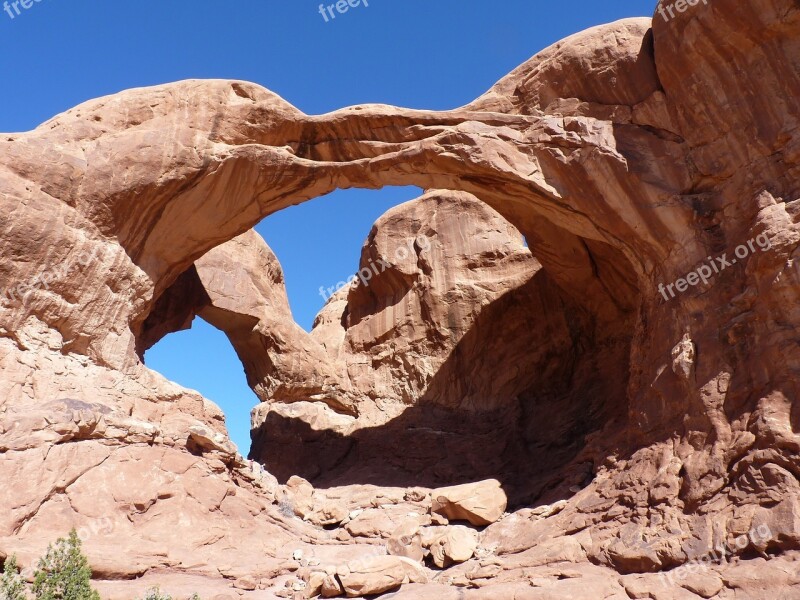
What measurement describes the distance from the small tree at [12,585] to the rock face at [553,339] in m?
1.23

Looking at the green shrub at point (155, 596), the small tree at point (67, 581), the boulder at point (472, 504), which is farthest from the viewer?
the boulder at point (472, 504)

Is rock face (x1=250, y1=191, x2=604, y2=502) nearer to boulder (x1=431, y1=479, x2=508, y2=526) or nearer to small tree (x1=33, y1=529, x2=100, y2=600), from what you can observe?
boulder (x1=431, y1=479, x2=508, y2=526)

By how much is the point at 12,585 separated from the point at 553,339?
15084 mm

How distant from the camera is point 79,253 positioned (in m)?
13.3

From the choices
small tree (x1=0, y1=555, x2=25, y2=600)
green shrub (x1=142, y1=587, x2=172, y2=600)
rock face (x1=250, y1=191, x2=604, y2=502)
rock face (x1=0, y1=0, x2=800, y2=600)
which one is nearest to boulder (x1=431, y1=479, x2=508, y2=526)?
rock face (x1=0, y1=0, x2=800, y2=600)

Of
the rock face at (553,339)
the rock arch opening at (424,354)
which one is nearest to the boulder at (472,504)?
the rock face at (553,339)

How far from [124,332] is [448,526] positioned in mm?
7500

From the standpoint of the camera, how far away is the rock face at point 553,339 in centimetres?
1002

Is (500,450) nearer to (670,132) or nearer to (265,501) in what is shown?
(265,501)

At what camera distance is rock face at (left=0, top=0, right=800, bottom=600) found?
1002cm

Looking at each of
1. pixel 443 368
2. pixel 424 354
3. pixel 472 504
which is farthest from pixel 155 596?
pixel 424 354

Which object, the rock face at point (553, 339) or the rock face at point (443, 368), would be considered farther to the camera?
the rock face at point (443, 368)

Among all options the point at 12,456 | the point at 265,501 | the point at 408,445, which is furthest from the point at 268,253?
the point at 12,456

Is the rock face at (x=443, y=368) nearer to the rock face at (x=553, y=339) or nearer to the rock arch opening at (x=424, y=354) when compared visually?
the rock arch opening at (x=424, y=354)
